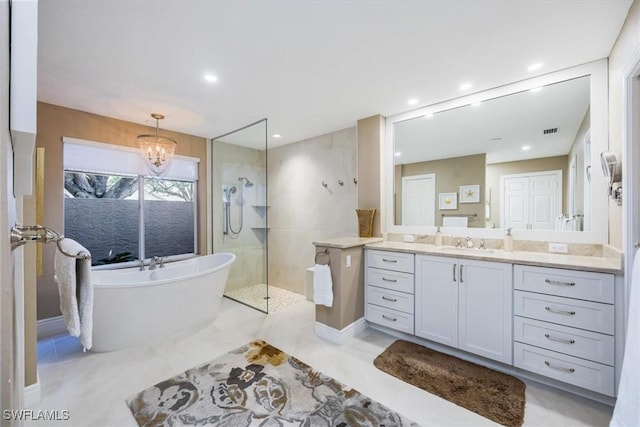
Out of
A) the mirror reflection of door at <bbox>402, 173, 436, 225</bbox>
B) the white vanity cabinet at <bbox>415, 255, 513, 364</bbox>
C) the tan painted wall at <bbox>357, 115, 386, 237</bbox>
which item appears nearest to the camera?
the white vanity cabinet at <bbox>415, 255, 513, 364</bbox>

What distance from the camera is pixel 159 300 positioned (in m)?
2.68

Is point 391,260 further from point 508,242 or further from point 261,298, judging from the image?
point 261,298

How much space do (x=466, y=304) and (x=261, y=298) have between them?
2.61 metres

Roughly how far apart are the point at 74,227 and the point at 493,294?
446 centimetres

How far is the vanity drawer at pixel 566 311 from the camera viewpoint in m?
1.75

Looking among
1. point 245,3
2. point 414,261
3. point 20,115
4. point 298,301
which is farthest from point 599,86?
point 298,301

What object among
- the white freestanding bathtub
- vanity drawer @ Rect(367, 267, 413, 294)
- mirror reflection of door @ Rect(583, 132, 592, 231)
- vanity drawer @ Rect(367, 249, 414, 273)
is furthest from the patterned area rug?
mirror reflection of door @ Rect(583, 132, 592, 231)

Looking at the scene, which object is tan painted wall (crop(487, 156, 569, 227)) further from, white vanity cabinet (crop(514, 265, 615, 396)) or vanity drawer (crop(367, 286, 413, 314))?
vanity drawer (crop(367, 286, 413, 314))

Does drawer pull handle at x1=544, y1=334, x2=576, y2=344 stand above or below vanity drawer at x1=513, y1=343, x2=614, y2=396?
above

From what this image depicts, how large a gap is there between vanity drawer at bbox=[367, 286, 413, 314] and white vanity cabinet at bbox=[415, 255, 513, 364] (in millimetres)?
94

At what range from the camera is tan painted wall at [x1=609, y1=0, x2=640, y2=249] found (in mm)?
1556

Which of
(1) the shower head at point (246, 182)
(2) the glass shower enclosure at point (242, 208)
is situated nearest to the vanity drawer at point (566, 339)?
(2) the glass shower enclosure at point (242, 208)

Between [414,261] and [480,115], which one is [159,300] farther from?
[480,115]

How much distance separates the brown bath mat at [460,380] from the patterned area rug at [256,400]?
0.45 meters
